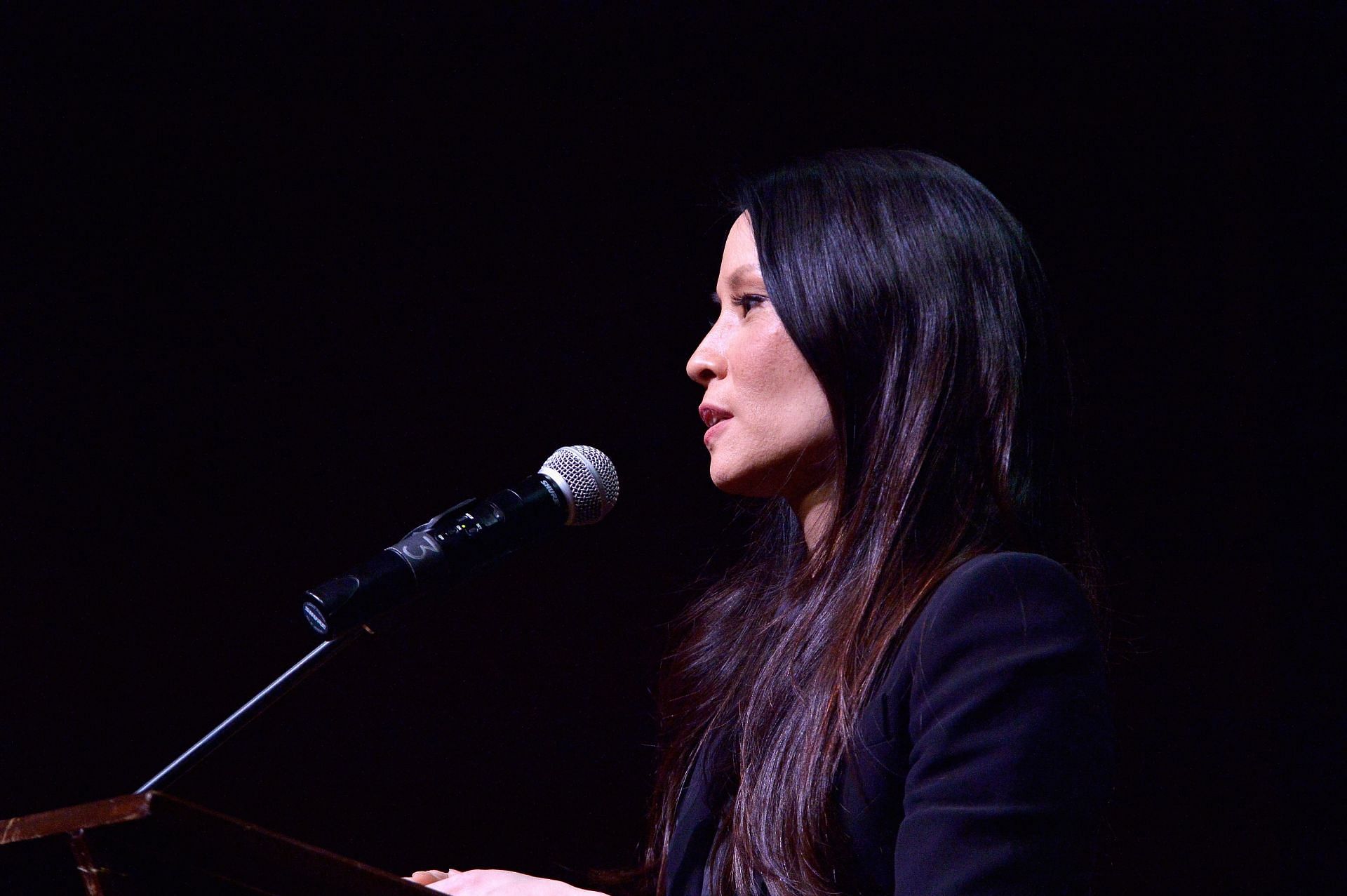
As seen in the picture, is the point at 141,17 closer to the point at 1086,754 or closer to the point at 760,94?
the point at 760,94

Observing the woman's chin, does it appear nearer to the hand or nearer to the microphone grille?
the microphone grille

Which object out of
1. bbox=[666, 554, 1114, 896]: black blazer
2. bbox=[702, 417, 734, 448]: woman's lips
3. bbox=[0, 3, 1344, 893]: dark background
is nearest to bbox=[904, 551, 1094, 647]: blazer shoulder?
bbox=[666, 554, 1114, 896]: black blazer

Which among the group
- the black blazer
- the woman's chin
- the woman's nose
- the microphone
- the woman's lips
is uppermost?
the woman's nose

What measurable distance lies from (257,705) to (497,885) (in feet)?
1.07

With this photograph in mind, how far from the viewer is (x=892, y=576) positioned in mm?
1277

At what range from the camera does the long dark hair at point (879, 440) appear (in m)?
1.23

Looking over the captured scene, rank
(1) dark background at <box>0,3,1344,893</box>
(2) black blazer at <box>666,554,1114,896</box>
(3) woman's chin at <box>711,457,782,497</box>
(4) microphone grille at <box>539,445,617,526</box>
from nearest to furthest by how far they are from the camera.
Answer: (2) black blazer at <box>666,554,1114,896</box> < (4) microphone grille at <box>539,445,617,526</box> < (3) woman's chin at <box>711,457,782,497</box> < (1) dark background at <box>0,3,1344,893</box>

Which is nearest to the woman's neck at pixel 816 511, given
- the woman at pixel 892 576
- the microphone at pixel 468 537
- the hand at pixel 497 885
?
the woman at pixel 892 576

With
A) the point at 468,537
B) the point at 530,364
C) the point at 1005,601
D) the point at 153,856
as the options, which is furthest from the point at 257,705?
the point at 530,364

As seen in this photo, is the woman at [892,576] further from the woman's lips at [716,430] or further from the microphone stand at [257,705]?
the microphone stand at [257,705]

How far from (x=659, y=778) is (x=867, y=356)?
794 millimetres

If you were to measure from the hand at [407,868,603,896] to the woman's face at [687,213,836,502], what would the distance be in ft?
1.89

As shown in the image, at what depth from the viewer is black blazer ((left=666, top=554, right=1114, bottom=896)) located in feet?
3.33

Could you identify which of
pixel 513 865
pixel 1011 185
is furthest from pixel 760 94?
pixel 513 865
